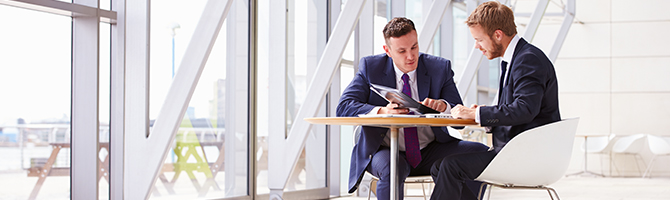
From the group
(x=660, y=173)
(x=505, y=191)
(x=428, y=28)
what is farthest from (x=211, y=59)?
(x=660, y=173)

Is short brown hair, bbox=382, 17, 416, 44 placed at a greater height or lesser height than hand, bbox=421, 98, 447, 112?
greater

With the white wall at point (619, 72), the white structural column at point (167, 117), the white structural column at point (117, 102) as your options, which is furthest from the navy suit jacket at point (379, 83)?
the white wall at point (619, 72)

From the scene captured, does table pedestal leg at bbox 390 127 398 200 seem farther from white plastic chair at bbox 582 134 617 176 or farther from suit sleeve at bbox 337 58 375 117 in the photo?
white plastic chair at bbox 582 134 617 176

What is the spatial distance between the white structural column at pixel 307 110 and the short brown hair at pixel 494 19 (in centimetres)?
212

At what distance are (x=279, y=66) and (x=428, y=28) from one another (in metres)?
1.63

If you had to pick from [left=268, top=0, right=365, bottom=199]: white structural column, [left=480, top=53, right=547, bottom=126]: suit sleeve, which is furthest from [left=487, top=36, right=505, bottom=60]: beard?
[left=268, top=0, right=365, bottom=199]: white structural column

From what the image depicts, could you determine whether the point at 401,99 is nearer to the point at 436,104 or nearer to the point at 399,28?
the point at 436,104

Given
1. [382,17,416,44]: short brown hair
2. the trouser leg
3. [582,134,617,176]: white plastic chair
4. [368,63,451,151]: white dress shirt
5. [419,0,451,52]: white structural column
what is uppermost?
[419,0,451,52]: white structural column

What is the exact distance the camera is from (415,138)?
2.92 meters

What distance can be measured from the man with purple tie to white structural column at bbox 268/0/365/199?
5.06ft

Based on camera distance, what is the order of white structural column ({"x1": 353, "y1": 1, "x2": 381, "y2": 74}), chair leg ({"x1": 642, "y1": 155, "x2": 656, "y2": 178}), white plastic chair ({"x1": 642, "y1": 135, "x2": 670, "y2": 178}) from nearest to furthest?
white structural column ({"x1": 353, "y1": 1, "x2": 381, "y2": 74}) → white plastic chair ({"x1": 642, "y1": 135, "x2": 670, "y2": 178}) → chair leg ({"x1": 642, "y1": 155, "x2": 656, "y2": 178})

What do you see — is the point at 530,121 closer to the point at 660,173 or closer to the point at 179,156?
the point at 179,156

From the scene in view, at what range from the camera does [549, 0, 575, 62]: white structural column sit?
8734mm

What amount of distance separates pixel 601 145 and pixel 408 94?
8050 mm
